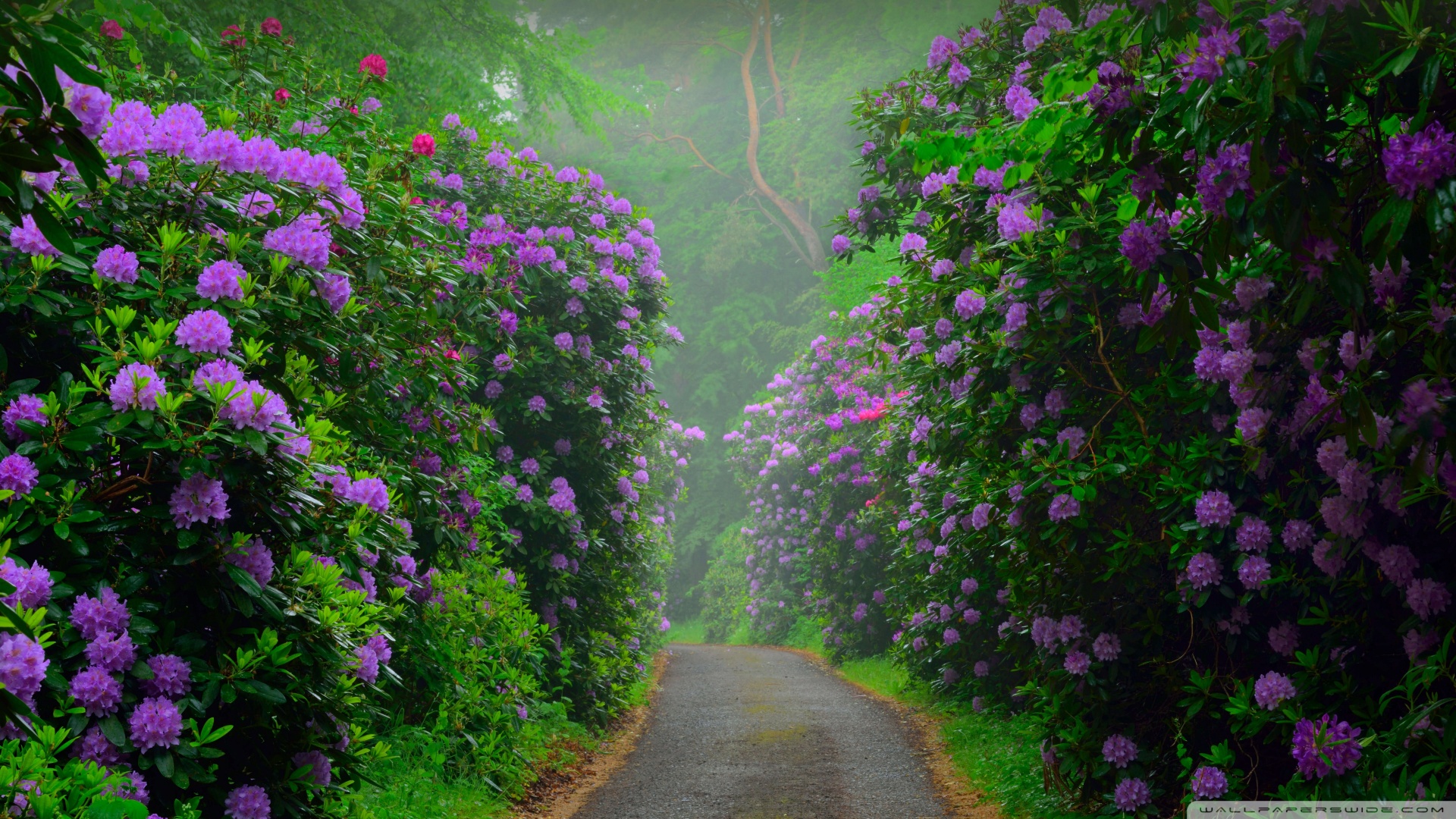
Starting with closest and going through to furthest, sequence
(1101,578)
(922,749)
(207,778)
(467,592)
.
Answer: (207,778) < (1101,578) < (467,592) < (922,749)

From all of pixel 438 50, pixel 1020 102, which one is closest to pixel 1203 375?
pixel 1020 102

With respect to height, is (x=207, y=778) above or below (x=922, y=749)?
above

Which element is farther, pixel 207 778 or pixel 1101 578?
pixel 1101 578

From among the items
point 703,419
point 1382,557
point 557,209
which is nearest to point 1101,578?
point 1382,557

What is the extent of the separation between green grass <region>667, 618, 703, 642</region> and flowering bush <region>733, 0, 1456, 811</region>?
871 inches

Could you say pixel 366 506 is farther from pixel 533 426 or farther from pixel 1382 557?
pixel 533 426

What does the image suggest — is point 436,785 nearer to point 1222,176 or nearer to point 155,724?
point 155,724

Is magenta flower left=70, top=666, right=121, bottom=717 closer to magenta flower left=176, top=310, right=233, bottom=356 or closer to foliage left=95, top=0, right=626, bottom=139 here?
magenta flower left=176, top=310, right=233, bottom=356

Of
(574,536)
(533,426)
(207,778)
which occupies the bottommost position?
(207,778)

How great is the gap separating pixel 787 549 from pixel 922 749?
34.7 feet

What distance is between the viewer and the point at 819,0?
2536 centimetres

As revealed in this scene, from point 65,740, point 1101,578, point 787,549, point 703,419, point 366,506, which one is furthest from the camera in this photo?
point 703,419

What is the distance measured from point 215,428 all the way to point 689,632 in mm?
26564

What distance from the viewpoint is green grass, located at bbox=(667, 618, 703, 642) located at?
27.2 m
